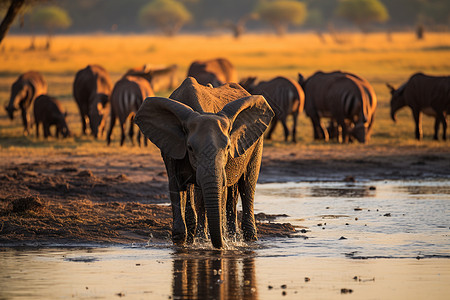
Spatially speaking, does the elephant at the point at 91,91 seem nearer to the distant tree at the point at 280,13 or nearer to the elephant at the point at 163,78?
the elephant at the point at 163,78

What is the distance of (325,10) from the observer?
390 feet

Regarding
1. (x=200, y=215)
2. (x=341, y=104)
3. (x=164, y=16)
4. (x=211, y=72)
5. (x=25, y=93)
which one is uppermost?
(x=164, y=16)

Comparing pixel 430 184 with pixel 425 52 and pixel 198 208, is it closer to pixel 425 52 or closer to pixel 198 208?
pixel 198 208

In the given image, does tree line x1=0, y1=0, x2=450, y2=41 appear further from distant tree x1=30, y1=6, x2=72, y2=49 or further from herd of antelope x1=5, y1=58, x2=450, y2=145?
herd of antelope x1=5, y1=58, x2=450, y2=145

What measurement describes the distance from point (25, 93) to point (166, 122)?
17.8m

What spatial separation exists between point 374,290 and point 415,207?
218 inches

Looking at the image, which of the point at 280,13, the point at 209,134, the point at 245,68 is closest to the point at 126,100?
the point at 209,134

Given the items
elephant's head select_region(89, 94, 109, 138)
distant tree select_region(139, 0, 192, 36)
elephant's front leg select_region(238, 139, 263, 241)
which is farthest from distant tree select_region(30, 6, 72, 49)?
elephant's front leg select_region(238, 139, 263, 241)

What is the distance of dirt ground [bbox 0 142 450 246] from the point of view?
413 inches

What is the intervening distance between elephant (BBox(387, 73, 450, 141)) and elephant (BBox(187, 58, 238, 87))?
4.99 metres

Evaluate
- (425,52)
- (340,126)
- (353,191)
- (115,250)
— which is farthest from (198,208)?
(425,52)

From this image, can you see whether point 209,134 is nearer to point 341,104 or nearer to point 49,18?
point 341,104

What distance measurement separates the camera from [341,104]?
69.7ft

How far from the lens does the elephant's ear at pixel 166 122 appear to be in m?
8.94
